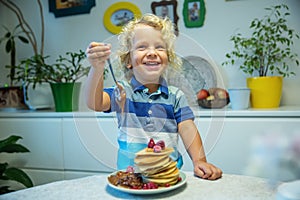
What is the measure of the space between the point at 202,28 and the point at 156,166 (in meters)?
1.13

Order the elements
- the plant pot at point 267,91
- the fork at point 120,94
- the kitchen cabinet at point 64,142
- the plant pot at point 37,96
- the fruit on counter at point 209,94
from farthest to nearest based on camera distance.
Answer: the plant pot at point 37,96
the plant pot at point 267,91
the kitchen cabinet at point 64,142
the fruit on counter at point 209,94
the fork at point 120,94

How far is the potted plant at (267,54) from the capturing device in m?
1.29

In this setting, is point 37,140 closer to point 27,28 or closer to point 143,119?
point 27,28

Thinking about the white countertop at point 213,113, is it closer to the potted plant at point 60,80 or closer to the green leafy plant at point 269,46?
the potted plant at point 60,80

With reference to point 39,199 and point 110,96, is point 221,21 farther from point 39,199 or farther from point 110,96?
point 39,199

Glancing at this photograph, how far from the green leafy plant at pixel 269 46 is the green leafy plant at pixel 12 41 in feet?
3.67

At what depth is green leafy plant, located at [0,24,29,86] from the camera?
1783 millimetres

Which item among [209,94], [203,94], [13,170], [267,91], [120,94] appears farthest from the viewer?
[13,170]

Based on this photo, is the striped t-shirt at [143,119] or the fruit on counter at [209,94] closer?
the striped t-shirt at [143,119]

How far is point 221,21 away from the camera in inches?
58.9

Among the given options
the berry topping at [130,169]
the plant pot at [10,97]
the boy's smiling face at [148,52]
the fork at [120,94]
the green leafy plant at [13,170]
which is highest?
the boy's smiling face at [148,52]

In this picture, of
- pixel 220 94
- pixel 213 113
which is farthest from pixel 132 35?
pixel 220 94

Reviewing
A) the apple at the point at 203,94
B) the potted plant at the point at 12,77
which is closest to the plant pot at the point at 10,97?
the potted plant at the point at 12,77

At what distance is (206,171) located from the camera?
0.63 metres
